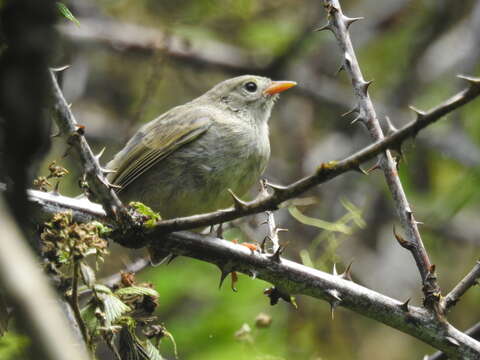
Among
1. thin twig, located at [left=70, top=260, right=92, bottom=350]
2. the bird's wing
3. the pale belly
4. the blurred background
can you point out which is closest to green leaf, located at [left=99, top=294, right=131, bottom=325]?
thin twig, located at [left=70, top=260, right=92, bottom=350]

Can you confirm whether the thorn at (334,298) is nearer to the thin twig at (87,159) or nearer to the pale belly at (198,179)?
the thin twig at (87,159)

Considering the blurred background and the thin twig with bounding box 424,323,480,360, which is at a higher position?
the thin twig with bounding box 424,323,480,360

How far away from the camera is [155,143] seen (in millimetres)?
5332

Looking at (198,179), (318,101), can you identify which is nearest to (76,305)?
(198,179)

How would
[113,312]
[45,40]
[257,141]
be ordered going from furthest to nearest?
1. [257,141]
2. [113,312]
3. [45,40]

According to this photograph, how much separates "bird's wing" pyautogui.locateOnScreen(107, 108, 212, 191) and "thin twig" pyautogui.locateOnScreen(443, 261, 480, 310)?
2571mm

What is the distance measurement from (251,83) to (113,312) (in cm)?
415

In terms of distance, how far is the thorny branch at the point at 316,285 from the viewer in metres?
3.20

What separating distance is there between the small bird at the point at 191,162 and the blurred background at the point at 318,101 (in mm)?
1406

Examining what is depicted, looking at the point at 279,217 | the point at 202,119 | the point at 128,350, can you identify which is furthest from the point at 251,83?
the point at 128,350

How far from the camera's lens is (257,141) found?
18.0ft

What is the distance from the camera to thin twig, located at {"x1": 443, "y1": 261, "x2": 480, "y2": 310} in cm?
312

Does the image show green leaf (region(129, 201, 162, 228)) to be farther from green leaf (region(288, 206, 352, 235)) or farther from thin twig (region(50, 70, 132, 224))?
green leaf (region(288, 206, 352, 235))

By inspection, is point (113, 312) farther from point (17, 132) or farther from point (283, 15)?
point (283, 15)
